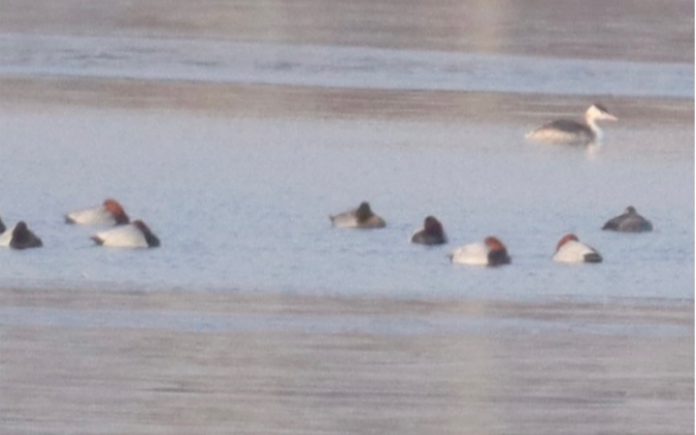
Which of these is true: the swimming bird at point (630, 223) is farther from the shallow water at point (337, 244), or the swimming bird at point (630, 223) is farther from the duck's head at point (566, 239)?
the duck's head at point (566, 239)

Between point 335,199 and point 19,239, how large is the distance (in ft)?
6.53

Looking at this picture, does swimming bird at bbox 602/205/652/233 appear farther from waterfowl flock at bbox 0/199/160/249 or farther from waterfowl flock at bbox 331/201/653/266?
waterfowl flock at bbox 0/199/160/249

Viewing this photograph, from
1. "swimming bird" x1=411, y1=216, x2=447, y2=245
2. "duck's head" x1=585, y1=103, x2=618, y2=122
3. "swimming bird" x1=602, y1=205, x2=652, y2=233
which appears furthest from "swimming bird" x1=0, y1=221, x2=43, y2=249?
"duck's head" x1=585, y1=103, x2=618, y2=122

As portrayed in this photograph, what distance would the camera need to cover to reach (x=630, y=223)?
941 centimetres

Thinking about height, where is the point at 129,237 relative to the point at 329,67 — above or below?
below

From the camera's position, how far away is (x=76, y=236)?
29.5 ft

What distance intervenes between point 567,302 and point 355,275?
2.86 feet

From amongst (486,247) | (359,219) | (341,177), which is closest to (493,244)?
(486,247)

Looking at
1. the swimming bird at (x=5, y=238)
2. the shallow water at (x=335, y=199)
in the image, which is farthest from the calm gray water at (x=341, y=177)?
the swimming bird at (x=5, y=238)

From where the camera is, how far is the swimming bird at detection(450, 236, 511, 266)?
27.8ft

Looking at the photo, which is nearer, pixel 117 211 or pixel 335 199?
pixel 117 211

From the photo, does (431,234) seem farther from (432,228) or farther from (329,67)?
(329,67)

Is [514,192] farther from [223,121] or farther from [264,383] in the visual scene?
[264,383]

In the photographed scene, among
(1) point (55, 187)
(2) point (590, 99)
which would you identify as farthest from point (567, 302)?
(2) point (590, 99)
